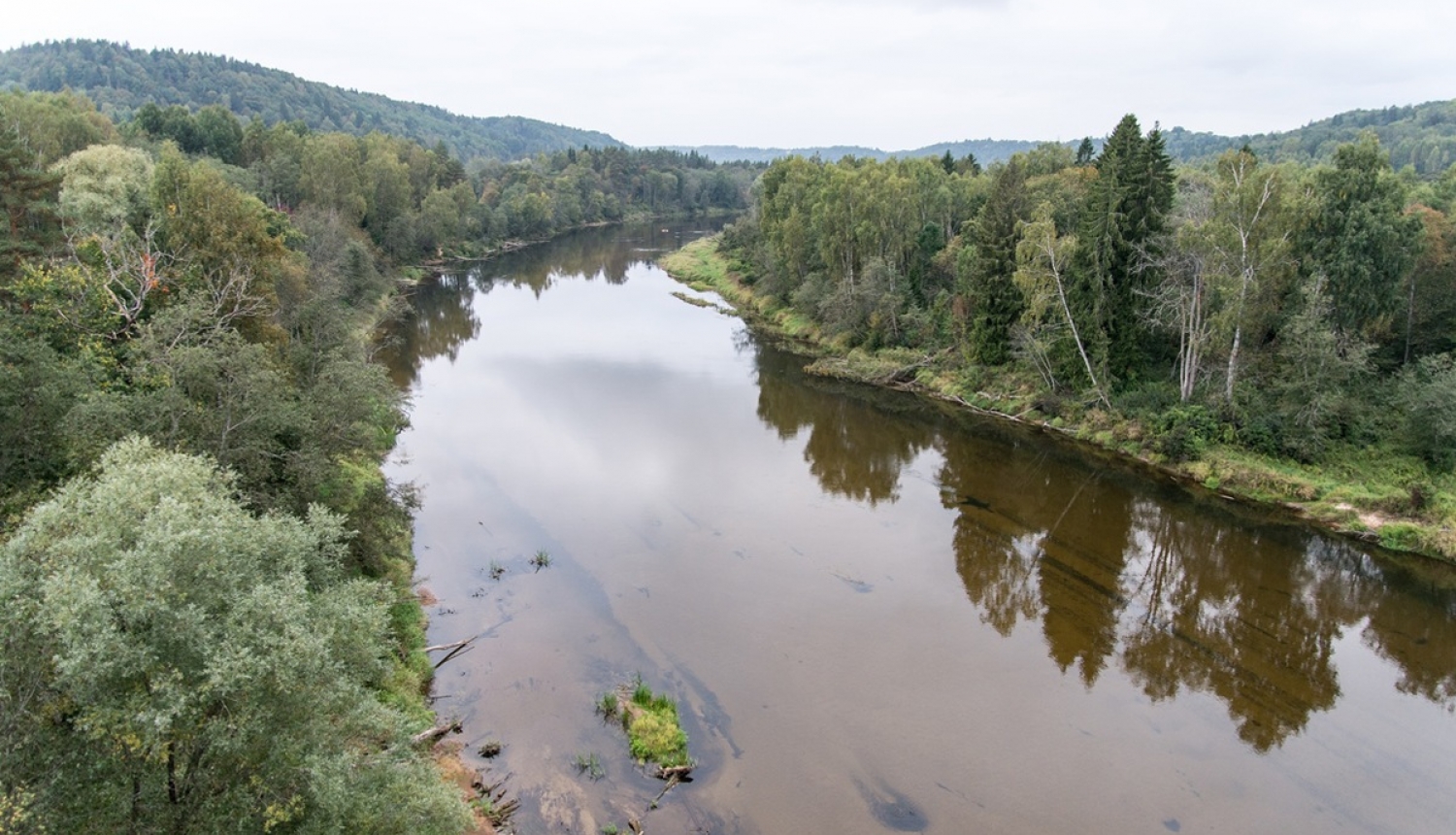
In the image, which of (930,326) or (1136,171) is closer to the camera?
(1136,171)

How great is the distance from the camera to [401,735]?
13.0 metres

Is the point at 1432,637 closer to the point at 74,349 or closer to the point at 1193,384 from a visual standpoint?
the point at 1193,384

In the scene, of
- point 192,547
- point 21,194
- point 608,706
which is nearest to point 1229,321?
point 608,706

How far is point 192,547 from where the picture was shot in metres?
9.45

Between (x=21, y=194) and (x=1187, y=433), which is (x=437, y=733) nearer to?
(x=1187, y=433)

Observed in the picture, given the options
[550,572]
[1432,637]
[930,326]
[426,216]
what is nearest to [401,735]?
[550,572]

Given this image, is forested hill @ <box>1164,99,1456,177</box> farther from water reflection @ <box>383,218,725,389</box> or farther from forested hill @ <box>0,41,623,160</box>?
forested hill @ <box>0,41,623,160</box>

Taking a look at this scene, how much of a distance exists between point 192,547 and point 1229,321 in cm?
3116

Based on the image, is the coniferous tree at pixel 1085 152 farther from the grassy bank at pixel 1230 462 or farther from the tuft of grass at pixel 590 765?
the tuft of grass at pixel 590 765

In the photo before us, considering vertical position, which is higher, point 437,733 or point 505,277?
point 505,277

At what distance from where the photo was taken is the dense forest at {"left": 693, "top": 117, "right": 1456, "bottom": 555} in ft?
90.6

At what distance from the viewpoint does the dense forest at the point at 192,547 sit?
8672 millimetres

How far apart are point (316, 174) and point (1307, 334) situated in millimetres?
63000

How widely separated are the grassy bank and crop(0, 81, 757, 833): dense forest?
1009 inches
